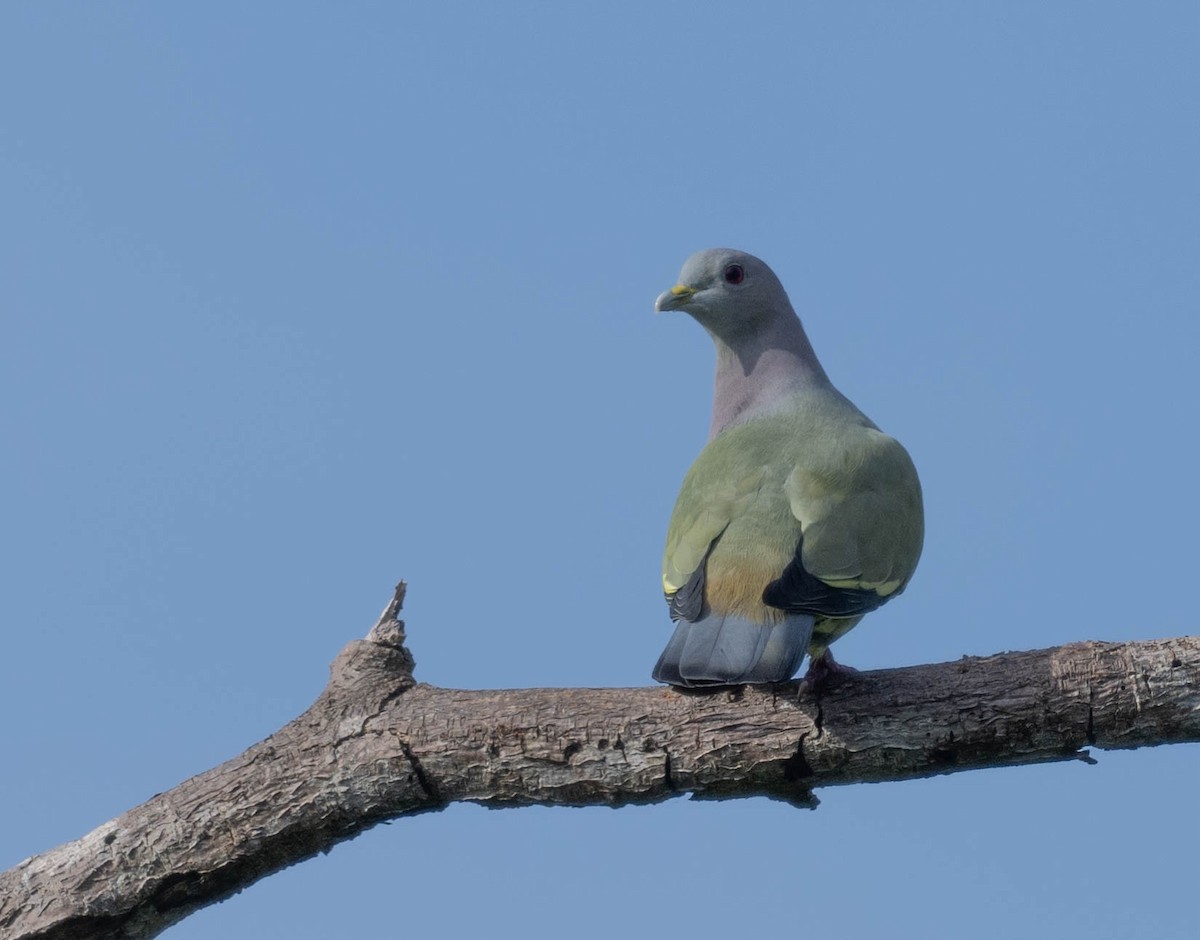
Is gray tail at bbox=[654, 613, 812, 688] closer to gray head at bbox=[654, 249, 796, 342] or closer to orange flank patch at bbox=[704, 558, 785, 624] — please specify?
orange flank patch at bbox=[704, 558, 785, 624]

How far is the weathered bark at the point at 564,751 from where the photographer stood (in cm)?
481

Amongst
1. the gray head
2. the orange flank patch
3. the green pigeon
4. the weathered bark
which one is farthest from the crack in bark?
the gray head

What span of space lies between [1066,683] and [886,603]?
2.52 ft

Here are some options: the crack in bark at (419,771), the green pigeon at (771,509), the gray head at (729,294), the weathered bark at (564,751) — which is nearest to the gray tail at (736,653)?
the green pigeon at (771,509)

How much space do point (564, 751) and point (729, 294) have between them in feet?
8.21

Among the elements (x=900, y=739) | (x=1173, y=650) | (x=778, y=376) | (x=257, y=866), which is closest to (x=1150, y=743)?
(x=1173, y=650)

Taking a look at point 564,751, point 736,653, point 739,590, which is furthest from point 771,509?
point 564,751

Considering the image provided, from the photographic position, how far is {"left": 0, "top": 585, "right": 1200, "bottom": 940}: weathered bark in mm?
4809

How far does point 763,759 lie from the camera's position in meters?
4.84

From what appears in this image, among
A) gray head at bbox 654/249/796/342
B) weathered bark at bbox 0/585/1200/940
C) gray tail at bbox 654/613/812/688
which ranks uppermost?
gray head at bbox 654/249/796/342

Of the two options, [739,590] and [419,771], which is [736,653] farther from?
[419,771]

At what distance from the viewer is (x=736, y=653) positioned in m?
4.73

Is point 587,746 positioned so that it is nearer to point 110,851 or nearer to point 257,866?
point 257,866

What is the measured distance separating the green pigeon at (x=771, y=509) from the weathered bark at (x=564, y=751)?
0.84 ft
